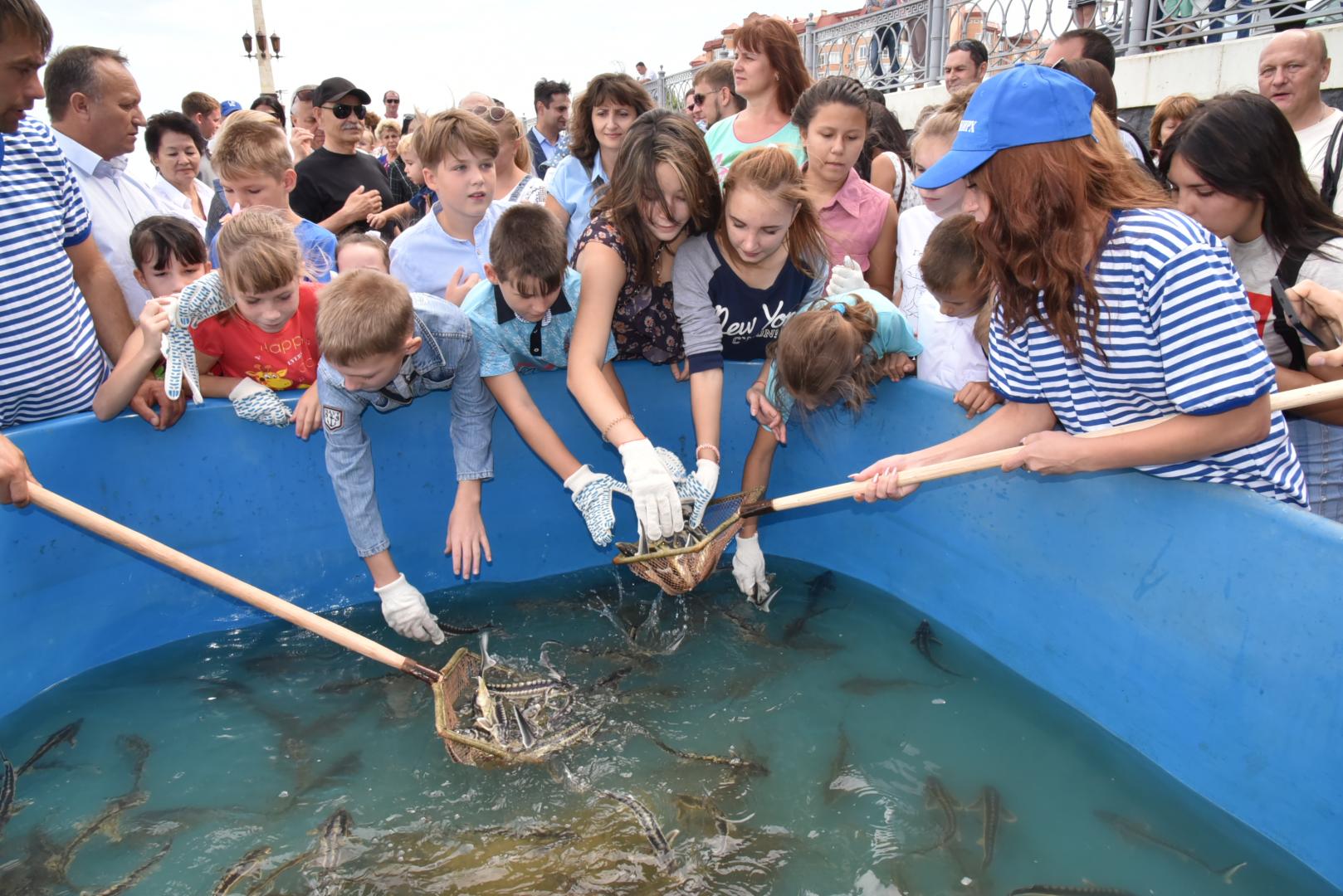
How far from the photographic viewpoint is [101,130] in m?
3.61

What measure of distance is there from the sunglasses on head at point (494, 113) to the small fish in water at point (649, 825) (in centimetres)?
360

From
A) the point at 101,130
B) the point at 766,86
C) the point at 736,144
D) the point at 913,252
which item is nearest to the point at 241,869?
the point at 101,130

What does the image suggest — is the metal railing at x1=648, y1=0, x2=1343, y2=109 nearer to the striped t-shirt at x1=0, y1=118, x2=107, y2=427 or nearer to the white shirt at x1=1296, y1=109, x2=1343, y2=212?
the white shirt at x1=1296, y1=109, x2=1343, y2=212

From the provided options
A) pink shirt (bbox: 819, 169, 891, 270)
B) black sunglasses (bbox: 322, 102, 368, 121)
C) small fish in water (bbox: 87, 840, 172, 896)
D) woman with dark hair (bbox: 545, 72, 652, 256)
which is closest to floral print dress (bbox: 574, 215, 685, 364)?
woman with dark hair (bbox: 545, 72, 652, 256)

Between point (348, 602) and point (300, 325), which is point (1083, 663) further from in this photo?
point (300, 325)

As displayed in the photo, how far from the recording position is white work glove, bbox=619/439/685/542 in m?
2.94

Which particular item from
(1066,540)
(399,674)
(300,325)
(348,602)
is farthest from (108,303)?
(1066,540)

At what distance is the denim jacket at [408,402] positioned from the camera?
9.89 feet

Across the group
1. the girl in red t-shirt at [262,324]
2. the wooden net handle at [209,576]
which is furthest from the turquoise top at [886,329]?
the girl in red t-shirt at [262,324]

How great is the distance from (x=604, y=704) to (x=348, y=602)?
4.14 ft

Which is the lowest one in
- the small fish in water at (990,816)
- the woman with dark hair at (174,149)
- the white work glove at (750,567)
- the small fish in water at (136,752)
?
the small fish in water at (990,816)

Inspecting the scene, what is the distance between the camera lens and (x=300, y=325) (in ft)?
10.8

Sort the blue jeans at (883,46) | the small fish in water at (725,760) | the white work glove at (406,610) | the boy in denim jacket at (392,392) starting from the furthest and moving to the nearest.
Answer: the blue jeans at (883,46) < the white work glove at (406,610) < the boy in denim jacket at (392,392) < the small fish in water at (725,760)

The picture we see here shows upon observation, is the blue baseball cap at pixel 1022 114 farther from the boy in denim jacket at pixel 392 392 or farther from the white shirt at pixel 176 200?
the white shirt at pixel 176 200
